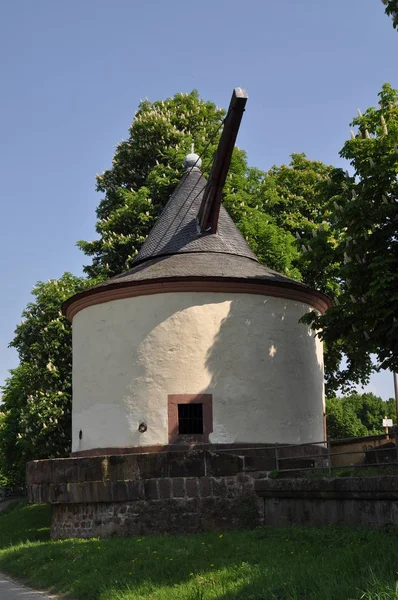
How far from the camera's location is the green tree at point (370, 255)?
1305 centimetres

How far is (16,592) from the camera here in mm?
11695

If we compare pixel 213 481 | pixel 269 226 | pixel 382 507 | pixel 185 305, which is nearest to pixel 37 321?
pixel 269 226

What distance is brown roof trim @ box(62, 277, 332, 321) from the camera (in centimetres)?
1702

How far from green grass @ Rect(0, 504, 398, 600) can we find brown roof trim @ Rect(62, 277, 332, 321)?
549 centimetres

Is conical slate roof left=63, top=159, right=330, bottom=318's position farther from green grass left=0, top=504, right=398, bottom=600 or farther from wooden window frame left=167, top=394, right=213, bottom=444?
green grass left=0, top=504, right=398, bottom=600

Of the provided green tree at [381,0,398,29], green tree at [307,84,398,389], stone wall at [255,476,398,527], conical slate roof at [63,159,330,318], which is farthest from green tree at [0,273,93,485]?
green tree at [381,0,398,29]

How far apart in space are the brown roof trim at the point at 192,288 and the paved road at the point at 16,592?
683 centimetres

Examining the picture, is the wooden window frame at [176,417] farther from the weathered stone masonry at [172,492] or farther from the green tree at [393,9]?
the green tree at [393,9]

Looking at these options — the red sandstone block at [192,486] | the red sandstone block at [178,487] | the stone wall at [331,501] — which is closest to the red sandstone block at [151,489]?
the red sandstone block at [178,487]

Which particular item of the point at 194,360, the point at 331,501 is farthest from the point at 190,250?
the point at 331,501

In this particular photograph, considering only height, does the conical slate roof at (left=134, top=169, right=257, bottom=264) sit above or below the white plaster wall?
above

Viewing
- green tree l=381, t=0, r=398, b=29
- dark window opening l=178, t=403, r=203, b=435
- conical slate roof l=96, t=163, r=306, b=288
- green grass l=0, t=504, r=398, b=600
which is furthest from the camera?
conical slate roof l=96, t=163, r=306, b=288

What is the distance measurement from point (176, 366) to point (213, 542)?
4.57 m

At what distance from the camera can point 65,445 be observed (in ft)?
80.5
